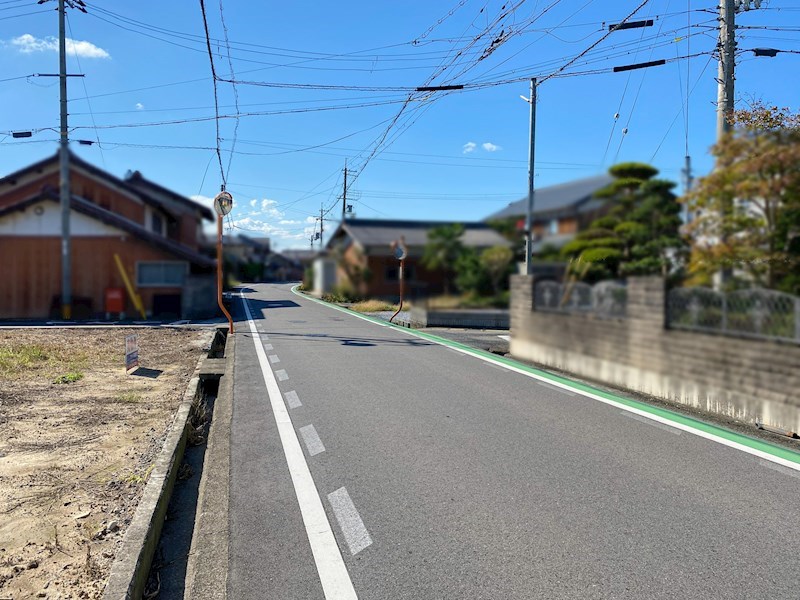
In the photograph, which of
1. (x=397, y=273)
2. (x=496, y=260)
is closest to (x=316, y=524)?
(x=496, y=260)

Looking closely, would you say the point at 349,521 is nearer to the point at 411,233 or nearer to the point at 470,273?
the point at 470,273

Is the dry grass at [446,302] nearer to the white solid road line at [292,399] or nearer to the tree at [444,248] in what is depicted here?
the tree at [444,248]

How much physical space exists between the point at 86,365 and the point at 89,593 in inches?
311

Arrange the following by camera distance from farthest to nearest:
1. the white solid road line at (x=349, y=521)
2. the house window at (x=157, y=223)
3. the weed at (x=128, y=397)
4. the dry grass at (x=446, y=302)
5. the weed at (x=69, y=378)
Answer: the house window at (x=157, y=223)
the weed at (x=69, y=378)
the dry grass at (x=446, y=302)
the weed at (x=128, y=397)
the white solid road line at (x=349, y=521)

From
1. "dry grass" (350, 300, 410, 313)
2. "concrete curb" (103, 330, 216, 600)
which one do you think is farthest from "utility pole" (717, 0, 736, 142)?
"dry grass" (350, 300, 410, 313)

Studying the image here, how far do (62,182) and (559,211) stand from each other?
18711mm

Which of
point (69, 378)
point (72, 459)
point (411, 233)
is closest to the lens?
point (72, 459)

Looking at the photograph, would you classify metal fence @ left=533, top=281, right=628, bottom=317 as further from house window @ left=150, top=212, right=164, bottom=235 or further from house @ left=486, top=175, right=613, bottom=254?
house window @ left=150, top=212, right=164, bottom=235

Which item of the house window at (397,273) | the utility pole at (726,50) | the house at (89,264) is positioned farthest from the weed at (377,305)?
the house at (89,264)

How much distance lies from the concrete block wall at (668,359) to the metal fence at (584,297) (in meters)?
0.11

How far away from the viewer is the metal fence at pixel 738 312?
4.81 m

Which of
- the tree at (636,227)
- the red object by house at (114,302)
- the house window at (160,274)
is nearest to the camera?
the tree at (636,227)

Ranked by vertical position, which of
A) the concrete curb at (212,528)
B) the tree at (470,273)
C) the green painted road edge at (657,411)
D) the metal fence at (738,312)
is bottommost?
the concrete curb at (212,528)

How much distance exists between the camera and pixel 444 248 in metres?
6.69
